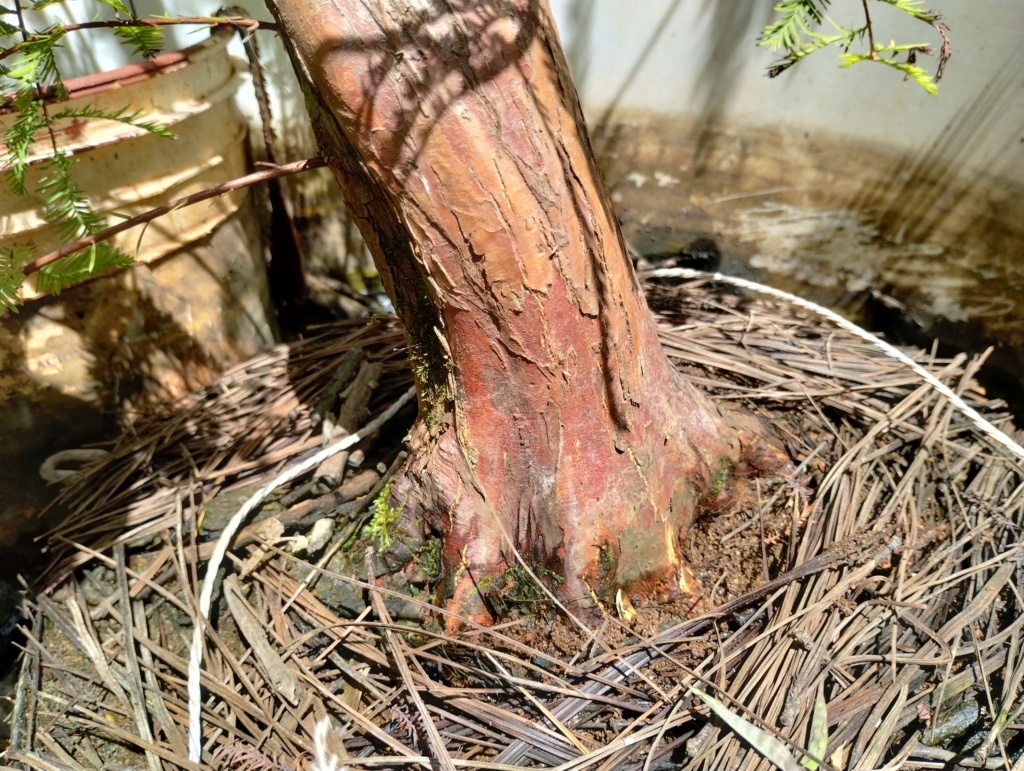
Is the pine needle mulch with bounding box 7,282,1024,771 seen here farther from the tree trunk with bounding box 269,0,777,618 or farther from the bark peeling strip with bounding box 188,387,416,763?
the tree trunk with bounding box 269,0,777,618

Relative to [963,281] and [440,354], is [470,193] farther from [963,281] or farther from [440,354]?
[963,281]

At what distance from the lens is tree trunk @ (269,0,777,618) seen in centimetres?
92

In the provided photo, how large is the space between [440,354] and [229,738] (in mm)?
793

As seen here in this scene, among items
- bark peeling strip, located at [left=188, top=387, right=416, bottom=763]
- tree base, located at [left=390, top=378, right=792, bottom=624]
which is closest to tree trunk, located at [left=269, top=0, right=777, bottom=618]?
tree base, located at [left=390, top=378, right=792, bottom=624]

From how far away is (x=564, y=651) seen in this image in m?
1.35

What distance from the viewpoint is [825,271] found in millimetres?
2242

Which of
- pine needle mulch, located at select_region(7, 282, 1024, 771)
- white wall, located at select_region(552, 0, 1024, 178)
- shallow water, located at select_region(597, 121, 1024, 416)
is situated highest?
white wall, located at select_region(552, 0, 1024, 178)

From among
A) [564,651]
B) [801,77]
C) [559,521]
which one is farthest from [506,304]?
[801,77]

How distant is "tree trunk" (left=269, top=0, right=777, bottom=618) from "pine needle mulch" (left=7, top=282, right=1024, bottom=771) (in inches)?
5.8

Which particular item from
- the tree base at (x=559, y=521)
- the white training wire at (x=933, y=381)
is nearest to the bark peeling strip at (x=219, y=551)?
the tree base at (x=559, y=521)

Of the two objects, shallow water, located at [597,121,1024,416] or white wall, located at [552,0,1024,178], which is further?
shallow water, located at [597,121,1024,416]

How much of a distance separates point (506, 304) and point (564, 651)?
681mm

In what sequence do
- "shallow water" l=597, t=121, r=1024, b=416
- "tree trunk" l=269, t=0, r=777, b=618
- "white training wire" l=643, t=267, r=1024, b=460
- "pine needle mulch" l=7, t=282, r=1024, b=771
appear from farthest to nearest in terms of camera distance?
"shallow water" l=597, t=121, r=1024, b=416 < "white training wire" l=643, t=267, r=1024, b=460 < "pine needle mulch" l=7, t=282, r=1024, b=771 < "tree trunk" l=269, t=0, r=777, b=618

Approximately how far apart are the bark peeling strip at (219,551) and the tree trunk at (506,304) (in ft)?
0.80
